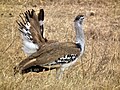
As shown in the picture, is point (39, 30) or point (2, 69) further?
point (39, 30)

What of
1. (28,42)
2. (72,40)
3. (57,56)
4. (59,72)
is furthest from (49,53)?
(72,40)

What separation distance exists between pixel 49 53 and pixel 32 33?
496 mm

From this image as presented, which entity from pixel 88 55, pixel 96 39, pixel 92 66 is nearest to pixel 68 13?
pixel 96 39

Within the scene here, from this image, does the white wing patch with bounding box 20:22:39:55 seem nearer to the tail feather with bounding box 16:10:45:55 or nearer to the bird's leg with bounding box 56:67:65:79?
the tail feather with bounding box 16:10:45:55

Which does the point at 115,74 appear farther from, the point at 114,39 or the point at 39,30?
the point at 114,39

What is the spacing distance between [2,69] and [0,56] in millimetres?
909

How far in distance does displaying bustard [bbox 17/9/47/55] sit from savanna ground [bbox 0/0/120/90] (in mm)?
306

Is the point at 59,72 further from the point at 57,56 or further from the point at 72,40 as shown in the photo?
the point at 72,40

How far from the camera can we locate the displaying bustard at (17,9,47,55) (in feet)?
23.0

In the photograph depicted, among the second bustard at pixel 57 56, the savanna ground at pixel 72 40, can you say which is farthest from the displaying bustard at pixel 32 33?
the savanna ground at pixel 72 40

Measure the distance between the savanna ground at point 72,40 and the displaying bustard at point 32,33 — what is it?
31 cm

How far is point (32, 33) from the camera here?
23.7ft

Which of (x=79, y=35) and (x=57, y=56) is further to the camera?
(x=79, y=35)

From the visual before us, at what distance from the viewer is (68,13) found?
12789 mm
